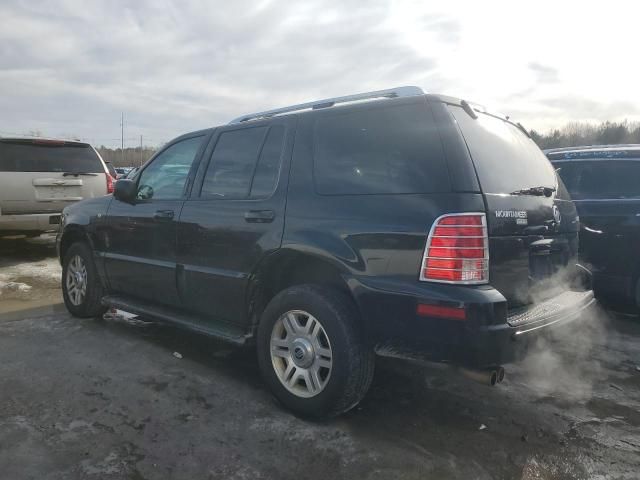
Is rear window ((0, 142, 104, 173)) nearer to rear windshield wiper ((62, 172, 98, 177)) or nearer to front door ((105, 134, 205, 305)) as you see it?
rear windshield wiper ((62, 172, 98, 177))

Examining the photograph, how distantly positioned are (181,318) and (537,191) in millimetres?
2669

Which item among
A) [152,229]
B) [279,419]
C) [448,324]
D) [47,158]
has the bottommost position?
[279,419]

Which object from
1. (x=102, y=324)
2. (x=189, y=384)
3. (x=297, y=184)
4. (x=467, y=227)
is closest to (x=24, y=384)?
(x=189, y=384)

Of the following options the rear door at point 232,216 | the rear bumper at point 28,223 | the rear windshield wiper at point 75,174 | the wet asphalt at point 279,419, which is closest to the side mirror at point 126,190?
the rear door at point 232,216

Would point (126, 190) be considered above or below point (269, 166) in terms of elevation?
below

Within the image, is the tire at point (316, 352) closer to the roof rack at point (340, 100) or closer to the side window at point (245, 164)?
the side window at point (245, 164)

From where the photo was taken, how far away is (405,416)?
3.20 metres

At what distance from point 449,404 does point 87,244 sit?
3776 millimetres

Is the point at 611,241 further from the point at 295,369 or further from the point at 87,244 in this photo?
the point at 87,244

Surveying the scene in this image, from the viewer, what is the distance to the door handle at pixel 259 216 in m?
3.35

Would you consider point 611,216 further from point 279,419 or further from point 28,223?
point 28,223

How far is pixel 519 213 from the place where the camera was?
290cm

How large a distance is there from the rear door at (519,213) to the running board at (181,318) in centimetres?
173

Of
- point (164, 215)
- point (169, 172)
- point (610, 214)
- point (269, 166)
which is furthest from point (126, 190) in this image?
point (610, 214)
